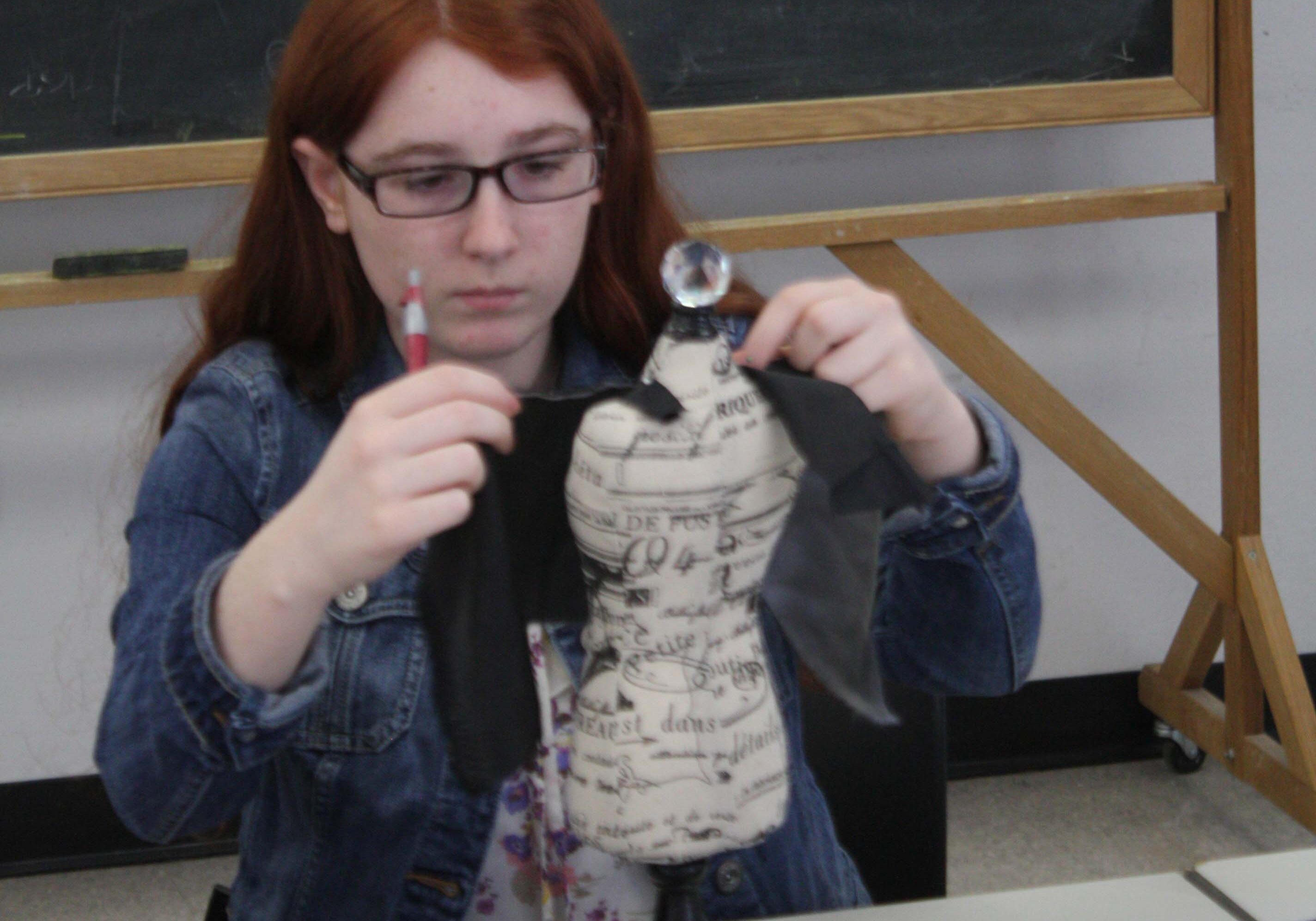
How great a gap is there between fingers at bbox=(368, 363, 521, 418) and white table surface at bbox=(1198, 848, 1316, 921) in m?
0.46

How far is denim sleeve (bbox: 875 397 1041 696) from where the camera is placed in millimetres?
773

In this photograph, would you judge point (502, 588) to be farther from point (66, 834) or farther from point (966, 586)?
point (66, 834)

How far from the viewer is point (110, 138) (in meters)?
1.71

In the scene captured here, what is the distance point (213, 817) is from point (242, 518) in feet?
0.62

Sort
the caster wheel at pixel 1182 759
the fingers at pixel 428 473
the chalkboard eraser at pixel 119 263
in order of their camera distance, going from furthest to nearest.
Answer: the caster wheel at pixel 1182 759 < the chalkboard eraser at pixel 119 263 < the fingers at pixel 428 473

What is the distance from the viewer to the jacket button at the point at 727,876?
2.84ft

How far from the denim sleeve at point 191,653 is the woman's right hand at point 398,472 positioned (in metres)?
0.10

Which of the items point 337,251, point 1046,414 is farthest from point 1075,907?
point 1046,414

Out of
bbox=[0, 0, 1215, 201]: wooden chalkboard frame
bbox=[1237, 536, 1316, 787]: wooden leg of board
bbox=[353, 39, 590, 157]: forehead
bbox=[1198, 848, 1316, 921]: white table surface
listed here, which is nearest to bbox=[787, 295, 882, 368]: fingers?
bbox=[353, 39, 590, 157]: forehead

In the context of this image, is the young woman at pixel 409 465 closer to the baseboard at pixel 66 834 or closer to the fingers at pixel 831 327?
the fingers at pixel 831 327

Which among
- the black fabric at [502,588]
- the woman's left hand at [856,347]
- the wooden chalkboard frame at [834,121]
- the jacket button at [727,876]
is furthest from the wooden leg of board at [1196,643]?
the black fabric at [502,588]

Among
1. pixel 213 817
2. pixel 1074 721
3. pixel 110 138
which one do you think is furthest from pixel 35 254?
pixel 1074 721

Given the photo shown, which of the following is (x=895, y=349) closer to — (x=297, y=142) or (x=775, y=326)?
(x=775, y=326)

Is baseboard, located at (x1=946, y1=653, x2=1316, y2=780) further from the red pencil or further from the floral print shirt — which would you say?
the red pencil
